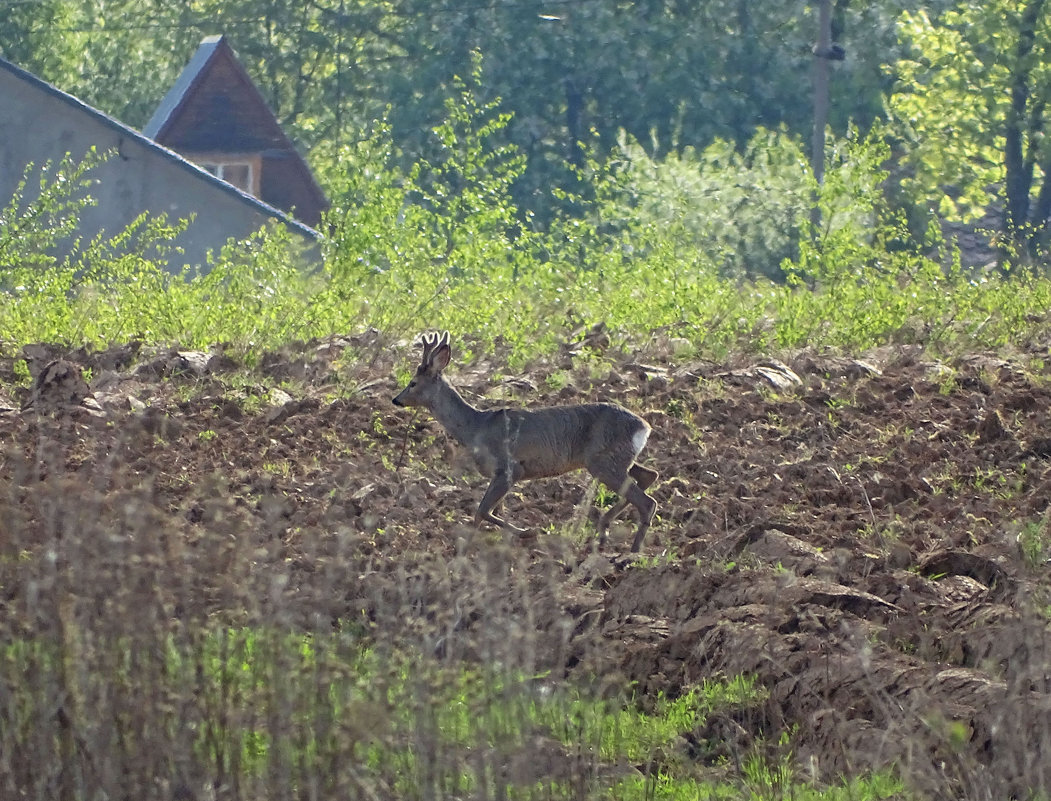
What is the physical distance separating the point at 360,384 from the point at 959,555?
21.1 ft

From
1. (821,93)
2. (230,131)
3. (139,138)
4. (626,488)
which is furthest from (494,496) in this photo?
(230,131)

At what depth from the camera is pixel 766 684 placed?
716cm

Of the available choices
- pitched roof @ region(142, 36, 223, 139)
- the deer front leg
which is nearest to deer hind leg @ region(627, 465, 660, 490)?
the deer front leg

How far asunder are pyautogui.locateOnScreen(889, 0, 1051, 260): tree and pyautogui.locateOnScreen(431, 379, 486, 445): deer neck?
32.9 m

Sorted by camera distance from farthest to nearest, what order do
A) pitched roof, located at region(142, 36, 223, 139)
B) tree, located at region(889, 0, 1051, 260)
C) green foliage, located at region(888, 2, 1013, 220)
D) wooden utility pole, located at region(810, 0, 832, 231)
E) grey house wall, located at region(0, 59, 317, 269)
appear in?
pitched roof, located at region(142, 36, 223, 139) < green foliage, located at region(888, 2, 1013, 220) < tree, located at region(889, 0, 1051, 260) < grey house wall, located at region(0, 59, 317, 269) < wooden utility pole, located at region(810, 0, 832, 231)

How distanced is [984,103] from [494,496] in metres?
36.5

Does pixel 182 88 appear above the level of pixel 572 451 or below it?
below

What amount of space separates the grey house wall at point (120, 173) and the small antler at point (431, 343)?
2608 centimetres

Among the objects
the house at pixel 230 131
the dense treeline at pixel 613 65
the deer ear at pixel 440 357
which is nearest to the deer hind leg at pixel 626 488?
the deer ear at pixel 440 357

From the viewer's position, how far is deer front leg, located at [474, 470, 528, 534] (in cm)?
1004

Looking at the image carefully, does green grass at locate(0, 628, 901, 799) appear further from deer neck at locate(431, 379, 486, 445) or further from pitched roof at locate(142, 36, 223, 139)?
pitched roof at locate(142, 36, 223, 139)

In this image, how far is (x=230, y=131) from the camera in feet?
153

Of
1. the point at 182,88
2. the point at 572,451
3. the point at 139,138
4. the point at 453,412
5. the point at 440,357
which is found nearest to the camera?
the point at 572,451

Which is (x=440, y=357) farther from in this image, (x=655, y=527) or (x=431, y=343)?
(x=655, y=527)
